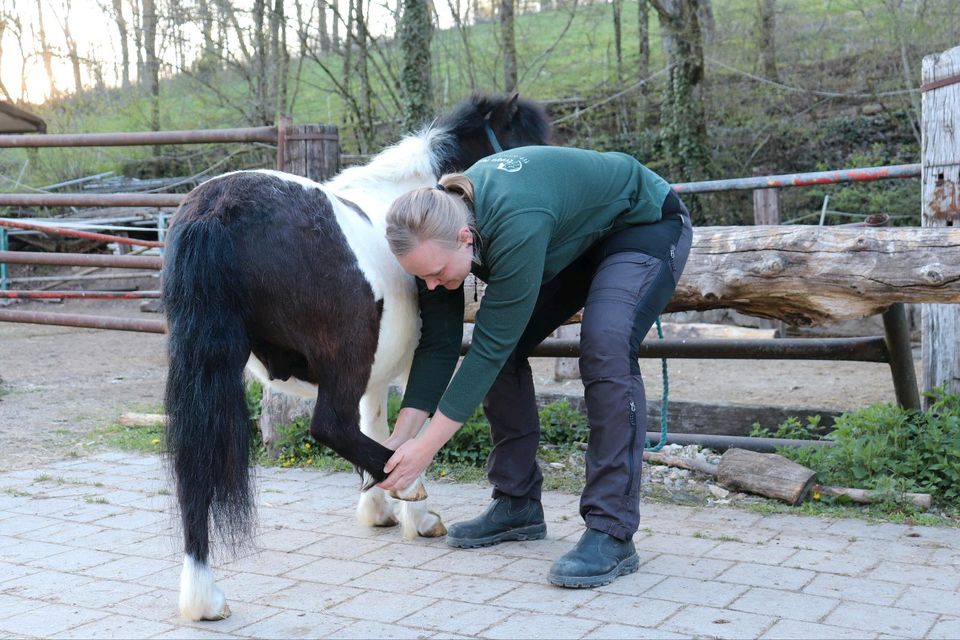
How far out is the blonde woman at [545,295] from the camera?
2561 millimetres

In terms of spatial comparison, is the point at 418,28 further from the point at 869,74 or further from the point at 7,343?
the point at 869,74

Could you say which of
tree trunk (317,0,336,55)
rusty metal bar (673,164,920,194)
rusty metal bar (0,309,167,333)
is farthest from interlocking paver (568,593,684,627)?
tree trunk (317,0,336,55)

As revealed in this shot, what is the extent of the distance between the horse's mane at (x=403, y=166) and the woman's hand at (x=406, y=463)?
1039 mm

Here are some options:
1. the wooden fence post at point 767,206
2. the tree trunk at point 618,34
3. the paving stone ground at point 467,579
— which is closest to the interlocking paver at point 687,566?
the paving stone ground at point 467,579

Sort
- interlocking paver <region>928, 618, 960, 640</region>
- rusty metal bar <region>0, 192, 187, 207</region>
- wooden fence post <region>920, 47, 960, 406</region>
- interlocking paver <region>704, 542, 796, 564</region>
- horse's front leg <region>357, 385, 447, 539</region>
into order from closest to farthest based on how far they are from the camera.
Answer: interlocking paver <region>928, 618, 960, 640</region>
interlocking paver <region>704, 542, 796, 564</region>
horse's front leg <region>357, 385, 447, 539</region>
wooden fence post <region>920, 47, 960, 406</region>
rusty metal bar <region>0, 192, 187, 207</region>

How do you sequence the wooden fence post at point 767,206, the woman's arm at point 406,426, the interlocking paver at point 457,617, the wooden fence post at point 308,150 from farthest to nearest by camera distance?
1. the wooden fence post at point 767,206
2. the wooden fence post at point 308,150
3. the woman's arm at point 406,426
4. the interlocking paver at point 457,617

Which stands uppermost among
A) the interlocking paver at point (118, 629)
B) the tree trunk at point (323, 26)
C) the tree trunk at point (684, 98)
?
the tree trunk at point (323, 26)

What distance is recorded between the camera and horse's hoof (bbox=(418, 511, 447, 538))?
10.9 feet

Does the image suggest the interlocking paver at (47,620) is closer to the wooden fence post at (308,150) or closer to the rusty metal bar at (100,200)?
the wooden fence post at (308,150)

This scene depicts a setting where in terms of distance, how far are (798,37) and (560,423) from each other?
518 inches

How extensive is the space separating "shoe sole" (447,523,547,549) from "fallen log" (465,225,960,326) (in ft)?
3.54

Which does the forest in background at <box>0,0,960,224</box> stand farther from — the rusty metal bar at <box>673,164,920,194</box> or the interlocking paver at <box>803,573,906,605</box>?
the interlocking paver at <box>803,573,906,605</box>

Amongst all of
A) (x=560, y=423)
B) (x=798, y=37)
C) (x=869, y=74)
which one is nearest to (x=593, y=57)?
(x=798, y=37)

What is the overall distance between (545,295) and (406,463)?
85 centimetres
